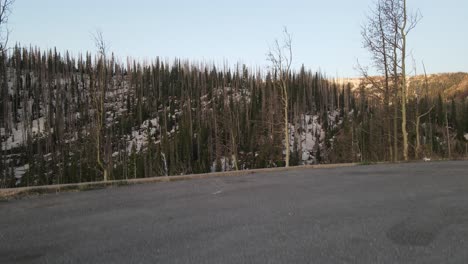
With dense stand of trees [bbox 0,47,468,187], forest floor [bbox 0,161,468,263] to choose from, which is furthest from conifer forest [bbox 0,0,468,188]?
forest floor [bbox 0,161,468,263]

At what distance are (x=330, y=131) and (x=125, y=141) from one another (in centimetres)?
2998

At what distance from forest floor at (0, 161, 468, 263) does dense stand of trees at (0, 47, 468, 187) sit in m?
28.5

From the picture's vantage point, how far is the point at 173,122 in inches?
2231

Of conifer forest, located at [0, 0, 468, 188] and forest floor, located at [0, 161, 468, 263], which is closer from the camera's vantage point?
forest floor, located at [0, 161, 468, 263]

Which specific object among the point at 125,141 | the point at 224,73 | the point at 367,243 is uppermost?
the point at 224,73

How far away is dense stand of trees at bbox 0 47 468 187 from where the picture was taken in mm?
41031

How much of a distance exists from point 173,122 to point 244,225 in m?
53.4

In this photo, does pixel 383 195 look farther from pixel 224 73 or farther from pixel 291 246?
pixel 224 73

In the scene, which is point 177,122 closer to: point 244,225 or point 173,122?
point 173,122

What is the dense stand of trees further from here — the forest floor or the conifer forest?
the forest floor

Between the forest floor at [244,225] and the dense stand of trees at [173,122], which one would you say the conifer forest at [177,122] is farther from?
the forest floor at [244,225]

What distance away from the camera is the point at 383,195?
5910 mm

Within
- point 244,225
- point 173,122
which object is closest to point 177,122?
point 173,122

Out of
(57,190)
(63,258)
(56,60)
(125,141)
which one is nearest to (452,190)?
(63,258)
